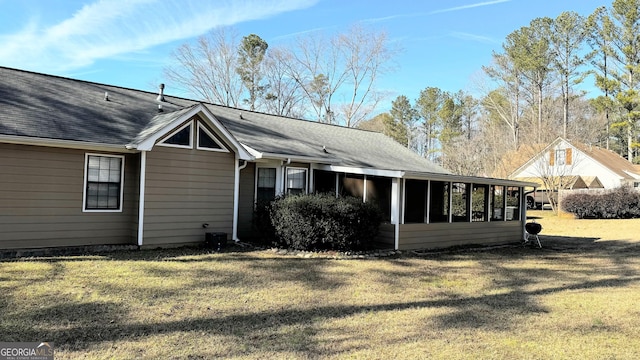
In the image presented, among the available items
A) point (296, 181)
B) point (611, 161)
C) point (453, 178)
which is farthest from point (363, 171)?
point (611, 161)

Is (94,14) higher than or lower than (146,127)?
higher

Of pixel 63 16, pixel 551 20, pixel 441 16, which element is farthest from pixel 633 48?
pixel 63 16

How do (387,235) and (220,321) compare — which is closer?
(220,321)

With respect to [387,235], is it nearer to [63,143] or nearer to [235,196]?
[235,196]

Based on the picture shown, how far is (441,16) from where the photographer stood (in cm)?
2084

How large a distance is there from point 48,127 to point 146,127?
2.25 m

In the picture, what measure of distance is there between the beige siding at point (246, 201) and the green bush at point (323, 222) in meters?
1.63

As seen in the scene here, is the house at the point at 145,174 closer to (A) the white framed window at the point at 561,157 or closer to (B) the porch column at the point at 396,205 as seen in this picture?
(B) the porch column at the point at 396,205

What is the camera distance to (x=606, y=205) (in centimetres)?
2359

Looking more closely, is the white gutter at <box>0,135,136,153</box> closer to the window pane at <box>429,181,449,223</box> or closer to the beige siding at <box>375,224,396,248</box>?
the beige siding at <box>375,224,396,248</box>

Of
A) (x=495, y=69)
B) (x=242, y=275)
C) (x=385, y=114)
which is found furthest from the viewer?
(x=385, y=114)

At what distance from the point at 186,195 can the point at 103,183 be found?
188 centimetres

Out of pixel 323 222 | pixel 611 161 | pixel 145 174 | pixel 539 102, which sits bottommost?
pixel 323 222

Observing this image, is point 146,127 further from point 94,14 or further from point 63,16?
point 94,14
